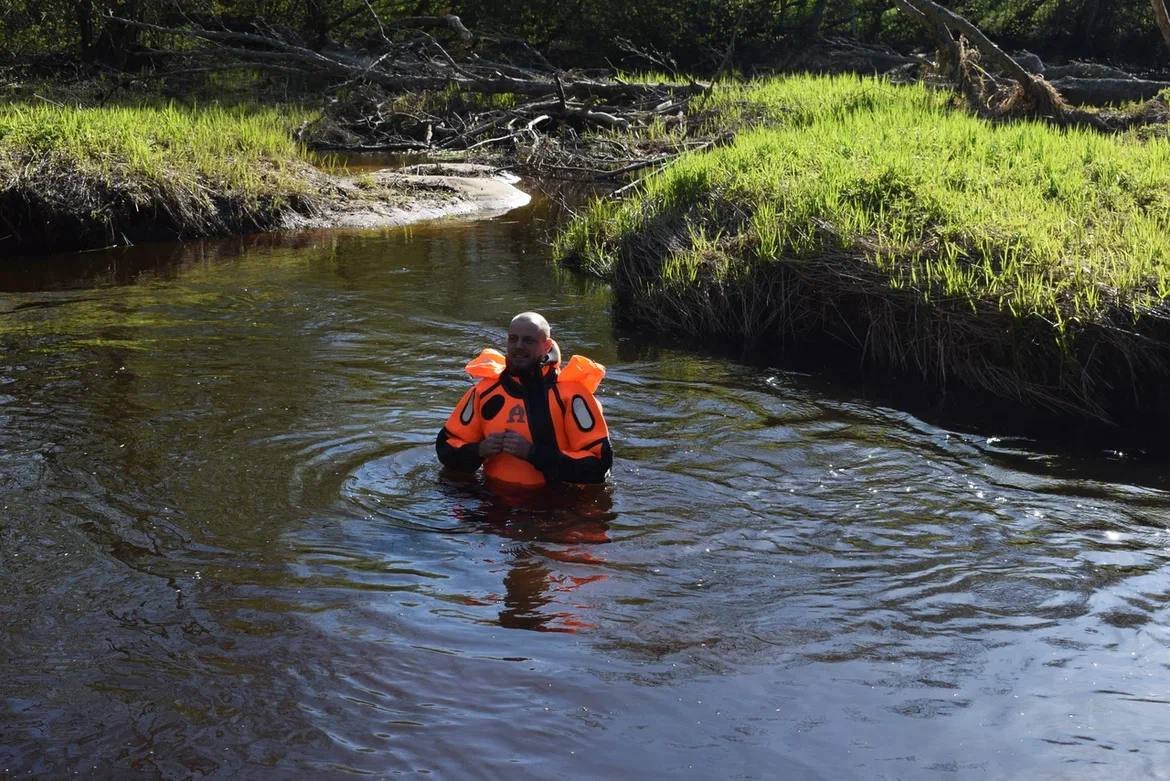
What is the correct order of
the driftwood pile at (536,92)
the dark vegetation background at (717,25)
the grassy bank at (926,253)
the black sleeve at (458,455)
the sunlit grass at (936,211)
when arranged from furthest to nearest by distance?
1. the dark vegetation background at (717,25)
2. the driftwood pile at (536,92)
3. the sunlit grass at (936,211)
4. the grassy bank at (926,253)
5. the black sleeve at (458,455)

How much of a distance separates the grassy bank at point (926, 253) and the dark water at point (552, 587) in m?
0.76

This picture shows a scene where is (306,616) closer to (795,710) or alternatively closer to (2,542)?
(2,542)

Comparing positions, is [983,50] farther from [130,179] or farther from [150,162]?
[130,179]

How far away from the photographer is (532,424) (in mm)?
6203

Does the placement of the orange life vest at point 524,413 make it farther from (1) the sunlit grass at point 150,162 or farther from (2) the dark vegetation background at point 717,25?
(2) the dark vegetation background at point 717,25

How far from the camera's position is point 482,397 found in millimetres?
6262

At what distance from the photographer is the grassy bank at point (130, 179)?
1173 centimetres

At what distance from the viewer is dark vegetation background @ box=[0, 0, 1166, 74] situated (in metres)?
23.1

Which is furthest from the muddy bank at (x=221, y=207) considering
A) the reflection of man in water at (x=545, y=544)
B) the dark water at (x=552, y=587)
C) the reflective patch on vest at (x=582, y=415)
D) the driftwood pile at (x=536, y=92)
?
the reflective patch on vest at (x=582, y=415)

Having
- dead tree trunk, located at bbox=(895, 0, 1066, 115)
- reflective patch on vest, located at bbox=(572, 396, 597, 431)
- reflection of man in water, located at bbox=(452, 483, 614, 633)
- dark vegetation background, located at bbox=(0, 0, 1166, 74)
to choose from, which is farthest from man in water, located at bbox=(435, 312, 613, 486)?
dark vegetation background, located at bbox=(0, 0, 1166, 74)

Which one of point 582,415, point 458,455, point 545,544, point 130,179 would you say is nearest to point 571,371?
point 582,415

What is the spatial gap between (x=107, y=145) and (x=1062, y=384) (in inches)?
365

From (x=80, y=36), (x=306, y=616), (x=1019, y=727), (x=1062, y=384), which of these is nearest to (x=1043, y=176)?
(x=1062, y=384)

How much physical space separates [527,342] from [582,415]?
46 cm
